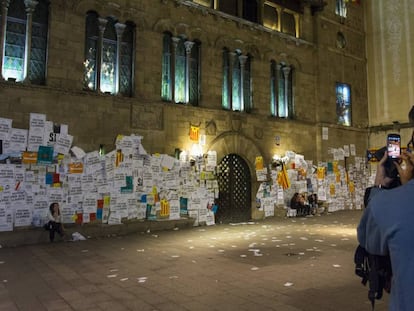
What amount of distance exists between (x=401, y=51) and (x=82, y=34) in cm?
1602

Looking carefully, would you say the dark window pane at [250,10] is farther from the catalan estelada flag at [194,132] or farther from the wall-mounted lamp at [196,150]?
the wall-mounted lamp at [196,150]

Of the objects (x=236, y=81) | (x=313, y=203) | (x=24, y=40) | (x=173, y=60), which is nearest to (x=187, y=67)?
(x=173, y=60)

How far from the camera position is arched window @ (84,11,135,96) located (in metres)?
11.2

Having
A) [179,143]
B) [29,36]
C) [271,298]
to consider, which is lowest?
[271,298]

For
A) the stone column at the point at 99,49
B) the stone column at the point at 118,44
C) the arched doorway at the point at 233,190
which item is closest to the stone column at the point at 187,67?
the stone column at the point at 118,44

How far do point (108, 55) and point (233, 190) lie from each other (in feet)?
21.6

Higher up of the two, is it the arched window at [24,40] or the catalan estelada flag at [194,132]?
the arched window at [24,40]

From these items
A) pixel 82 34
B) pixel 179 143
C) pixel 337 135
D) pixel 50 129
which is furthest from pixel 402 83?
pixel 50 129

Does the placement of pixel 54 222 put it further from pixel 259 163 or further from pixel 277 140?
pixel 277 140

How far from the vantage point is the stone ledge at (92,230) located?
9.12 meters

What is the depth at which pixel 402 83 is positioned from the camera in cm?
1870

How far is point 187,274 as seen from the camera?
616 cm

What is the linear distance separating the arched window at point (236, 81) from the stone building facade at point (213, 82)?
0.56 ft

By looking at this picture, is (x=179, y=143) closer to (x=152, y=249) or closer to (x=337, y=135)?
(x=152, y=249)
